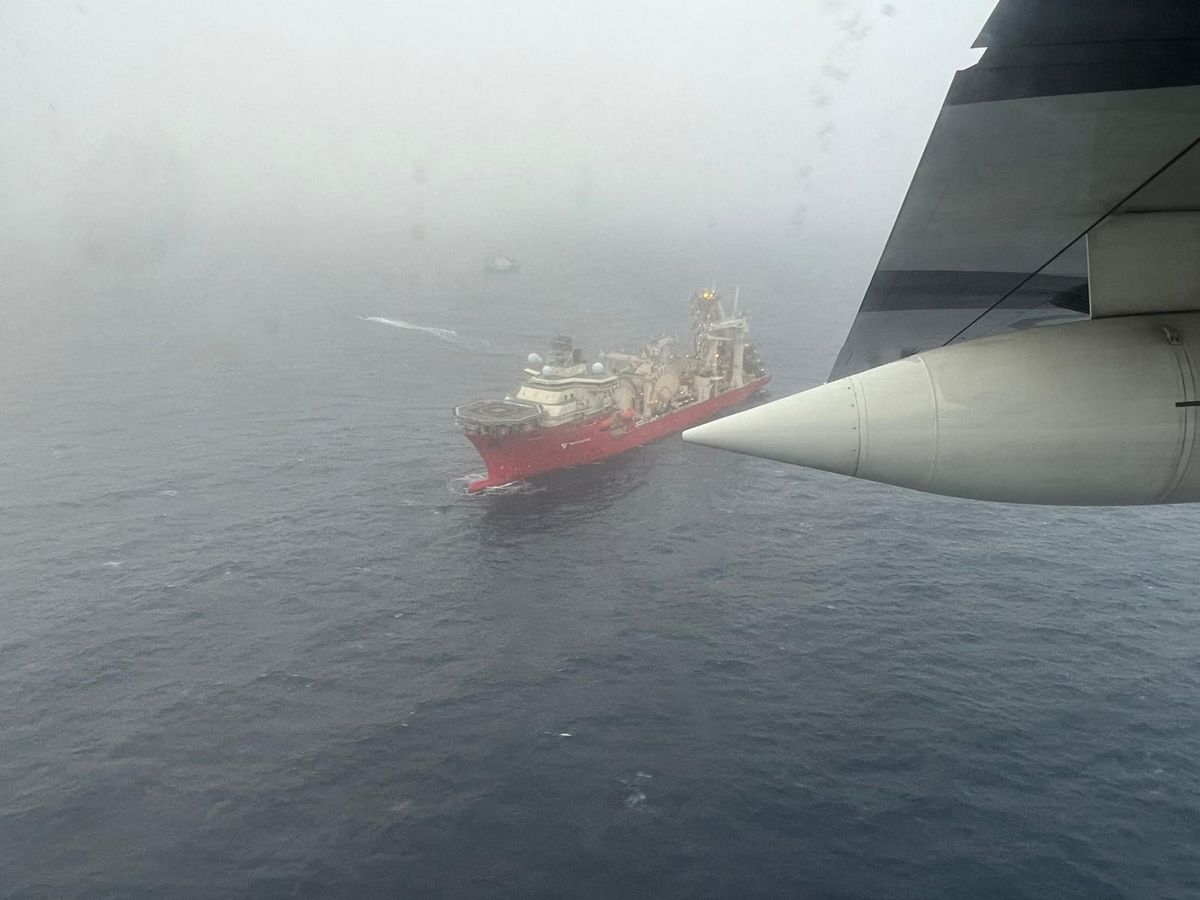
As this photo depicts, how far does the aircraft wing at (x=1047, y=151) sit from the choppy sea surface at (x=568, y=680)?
16375 mm

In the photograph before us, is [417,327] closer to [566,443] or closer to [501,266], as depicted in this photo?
[566,443]

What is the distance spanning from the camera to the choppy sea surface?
1891 centimetres

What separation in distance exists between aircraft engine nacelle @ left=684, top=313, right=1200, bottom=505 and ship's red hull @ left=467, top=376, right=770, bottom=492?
39465mm

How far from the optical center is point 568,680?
26047mm

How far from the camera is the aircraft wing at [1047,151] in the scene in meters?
3.68

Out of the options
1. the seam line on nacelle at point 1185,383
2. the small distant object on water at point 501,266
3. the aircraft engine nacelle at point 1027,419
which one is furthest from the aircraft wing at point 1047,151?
the small distant object on water at point 501,266

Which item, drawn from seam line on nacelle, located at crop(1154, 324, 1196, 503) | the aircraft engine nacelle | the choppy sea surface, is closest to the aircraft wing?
the aircraft engine nacelle

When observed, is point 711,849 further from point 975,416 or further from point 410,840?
point 975,416

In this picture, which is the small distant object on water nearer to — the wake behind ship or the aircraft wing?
the wake behind ship

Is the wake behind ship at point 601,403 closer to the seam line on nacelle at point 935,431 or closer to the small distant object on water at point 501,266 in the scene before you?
the seam line on nacelle at point 935,431

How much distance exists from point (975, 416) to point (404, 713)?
71.5 ft

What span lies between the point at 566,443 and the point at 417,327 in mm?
42262

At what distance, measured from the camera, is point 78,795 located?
20844mm

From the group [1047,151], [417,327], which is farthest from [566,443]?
[1047,151]
